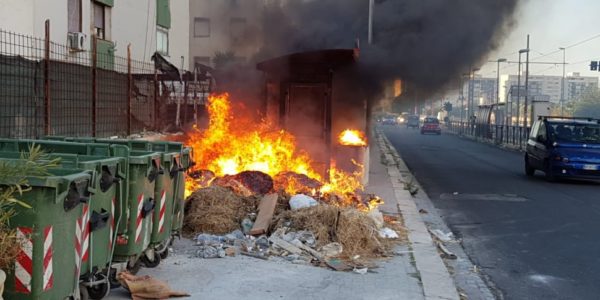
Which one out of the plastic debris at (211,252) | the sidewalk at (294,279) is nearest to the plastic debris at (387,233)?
the sidewalk at (294,279)

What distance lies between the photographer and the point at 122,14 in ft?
52.2

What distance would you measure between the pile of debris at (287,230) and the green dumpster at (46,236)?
2.75 meters

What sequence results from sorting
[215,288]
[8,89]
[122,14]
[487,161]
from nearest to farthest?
[215,288] → [8,89] → [122,14] → [487,161]

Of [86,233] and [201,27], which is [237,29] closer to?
[201,27]

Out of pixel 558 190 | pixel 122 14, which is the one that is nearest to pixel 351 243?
pixel 558 190

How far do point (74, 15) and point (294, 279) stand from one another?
10032 millimetres

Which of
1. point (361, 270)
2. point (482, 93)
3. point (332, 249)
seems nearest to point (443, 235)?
point (332, 249)

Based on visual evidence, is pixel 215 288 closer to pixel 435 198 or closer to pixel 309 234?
pixel 309 234

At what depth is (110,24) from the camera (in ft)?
49.9

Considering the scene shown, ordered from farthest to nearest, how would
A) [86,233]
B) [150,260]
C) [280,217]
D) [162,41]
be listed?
[162,41] → [280,217] → [150,260] → [86,233]

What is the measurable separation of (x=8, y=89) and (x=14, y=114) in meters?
0.33

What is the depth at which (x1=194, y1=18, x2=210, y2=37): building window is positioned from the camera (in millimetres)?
18222

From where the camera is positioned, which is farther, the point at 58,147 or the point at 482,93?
the point at 482,93

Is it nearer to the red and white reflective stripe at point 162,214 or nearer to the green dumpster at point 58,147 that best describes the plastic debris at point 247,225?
the red and white reflective stripe at point 162,214
